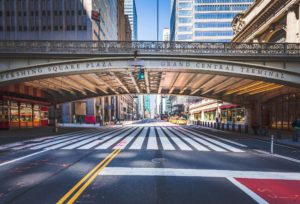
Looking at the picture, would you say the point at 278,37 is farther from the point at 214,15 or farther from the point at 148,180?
the point at 214,15

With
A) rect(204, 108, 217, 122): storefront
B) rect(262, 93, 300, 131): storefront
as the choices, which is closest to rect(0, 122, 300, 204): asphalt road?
rect(262, 93, 300, 131): storefront

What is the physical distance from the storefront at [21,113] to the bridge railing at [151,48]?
41.4 feet

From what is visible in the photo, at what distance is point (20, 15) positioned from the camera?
4406 cm

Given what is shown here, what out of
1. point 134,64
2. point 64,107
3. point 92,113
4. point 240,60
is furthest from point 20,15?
point 240,60

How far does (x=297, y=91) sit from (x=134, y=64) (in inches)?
749

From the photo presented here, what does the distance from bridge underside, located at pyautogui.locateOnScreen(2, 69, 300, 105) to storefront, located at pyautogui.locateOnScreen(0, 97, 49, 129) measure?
237cm

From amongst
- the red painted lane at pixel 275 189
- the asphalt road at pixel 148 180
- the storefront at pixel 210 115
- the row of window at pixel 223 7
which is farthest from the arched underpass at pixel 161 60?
the row of window at pixel 223 7

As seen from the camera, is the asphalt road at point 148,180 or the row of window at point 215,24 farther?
the row of window at point 215,24

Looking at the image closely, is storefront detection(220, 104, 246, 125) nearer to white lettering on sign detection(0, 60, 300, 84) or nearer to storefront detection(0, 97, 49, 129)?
white lettering on sign detection(0, 60, 300, 84)

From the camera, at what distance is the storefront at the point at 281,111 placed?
68.8 feet

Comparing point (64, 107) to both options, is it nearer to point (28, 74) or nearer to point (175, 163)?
point (28, 74)

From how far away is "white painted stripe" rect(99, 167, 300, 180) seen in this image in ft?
19.5

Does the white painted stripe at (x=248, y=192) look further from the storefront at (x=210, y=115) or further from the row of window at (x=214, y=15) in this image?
the row of window at (x=214, y=15)

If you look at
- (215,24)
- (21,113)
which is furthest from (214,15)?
(21,113)
